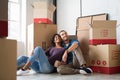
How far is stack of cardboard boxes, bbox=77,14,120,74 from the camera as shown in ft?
11.8

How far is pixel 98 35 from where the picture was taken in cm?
379

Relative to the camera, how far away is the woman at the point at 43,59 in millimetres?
3482

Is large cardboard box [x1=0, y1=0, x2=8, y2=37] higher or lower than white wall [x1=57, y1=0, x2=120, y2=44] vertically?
lower

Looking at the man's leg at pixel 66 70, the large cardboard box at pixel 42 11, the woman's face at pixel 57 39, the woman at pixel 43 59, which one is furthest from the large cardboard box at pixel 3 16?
the large cardboard box at pixel 42 11

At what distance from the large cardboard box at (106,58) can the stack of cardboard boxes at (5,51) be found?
7.72 feet

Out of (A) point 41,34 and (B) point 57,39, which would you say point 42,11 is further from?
(B) point 57,39

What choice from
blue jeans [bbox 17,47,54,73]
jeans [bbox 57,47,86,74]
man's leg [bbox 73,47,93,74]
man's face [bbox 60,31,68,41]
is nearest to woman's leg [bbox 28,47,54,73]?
blue jeans [bbox 17,47,54,73]

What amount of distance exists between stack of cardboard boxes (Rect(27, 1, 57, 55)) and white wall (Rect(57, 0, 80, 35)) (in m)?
1.10

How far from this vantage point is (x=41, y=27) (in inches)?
161

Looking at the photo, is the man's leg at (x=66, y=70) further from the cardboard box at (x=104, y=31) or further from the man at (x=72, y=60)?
the cardboard box at (x=104, y=31)

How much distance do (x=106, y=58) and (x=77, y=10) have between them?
1849 millimetres

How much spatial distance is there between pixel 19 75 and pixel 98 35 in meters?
1.52

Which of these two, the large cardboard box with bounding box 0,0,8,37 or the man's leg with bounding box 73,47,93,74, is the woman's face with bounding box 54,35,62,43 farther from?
the large cardboard box with bounding box 0,0,8,37

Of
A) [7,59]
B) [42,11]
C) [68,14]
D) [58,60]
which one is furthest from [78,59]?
[7,59]
